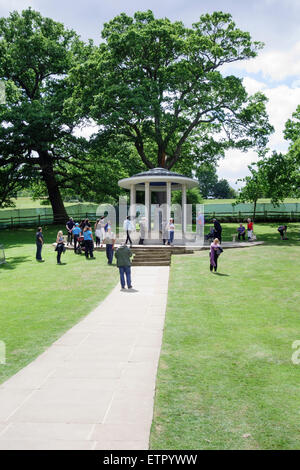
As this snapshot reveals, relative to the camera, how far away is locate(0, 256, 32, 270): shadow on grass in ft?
60.9

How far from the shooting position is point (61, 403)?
17.1 ft

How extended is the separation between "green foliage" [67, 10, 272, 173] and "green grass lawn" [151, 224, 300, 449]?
19881 millimetres

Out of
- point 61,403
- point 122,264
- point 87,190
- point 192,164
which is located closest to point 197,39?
point 192,164

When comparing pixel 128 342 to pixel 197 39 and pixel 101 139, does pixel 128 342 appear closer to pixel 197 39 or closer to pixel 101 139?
pixel 101 139

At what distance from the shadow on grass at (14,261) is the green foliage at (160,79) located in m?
13.3

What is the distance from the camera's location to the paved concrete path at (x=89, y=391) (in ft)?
14.3

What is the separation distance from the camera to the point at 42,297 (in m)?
12.1

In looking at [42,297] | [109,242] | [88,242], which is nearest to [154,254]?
[109,242]

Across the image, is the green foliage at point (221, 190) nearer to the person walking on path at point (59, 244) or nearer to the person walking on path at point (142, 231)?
the person walking on path at point (142, 231)

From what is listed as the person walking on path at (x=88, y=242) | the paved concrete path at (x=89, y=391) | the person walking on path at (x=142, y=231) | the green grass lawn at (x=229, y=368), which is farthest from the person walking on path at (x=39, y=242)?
the paved concrete path at (x=89, y=391)

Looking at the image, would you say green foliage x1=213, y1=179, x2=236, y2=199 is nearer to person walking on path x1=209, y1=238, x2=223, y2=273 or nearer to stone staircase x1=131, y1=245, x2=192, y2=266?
stone staircase x1=131, y1=245, x2=192, y2=266

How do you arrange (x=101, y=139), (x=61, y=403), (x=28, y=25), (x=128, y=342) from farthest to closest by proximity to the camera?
(x=28, y=25) → (x=101, y=139) → (x=128, y=342) → (x=61, y=403)

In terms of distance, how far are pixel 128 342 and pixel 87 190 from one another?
33.6 m

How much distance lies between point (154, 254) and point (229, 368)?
12943mm
